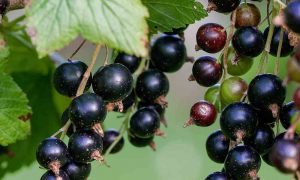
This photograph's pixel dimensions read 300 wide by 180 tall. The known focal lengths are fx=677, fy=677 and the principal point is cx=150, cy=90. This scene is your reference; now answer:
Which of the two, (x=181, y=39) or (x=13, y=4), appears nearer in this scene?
(x=13, y=4)

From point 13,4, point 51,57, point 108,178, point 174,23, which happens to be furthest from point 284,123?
point 108,178

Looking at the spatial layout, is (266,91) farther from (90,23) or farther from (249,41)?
(90,23)

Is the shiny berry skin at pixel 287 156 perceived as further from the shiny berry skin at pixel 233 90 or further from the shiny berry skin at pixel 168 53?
the shiny berry skin at pixel 168 53

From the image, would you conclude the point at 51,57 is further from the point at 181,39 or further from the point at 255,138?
the point at 255,138

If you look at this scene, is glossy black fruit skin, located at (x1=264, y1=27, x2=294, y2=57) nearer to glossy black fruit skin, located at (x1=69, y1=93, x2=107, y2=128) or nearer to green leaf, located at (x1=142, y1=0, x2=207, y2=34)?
green leaf, located at (x1=142, y1=0, x2=207, y2=34)

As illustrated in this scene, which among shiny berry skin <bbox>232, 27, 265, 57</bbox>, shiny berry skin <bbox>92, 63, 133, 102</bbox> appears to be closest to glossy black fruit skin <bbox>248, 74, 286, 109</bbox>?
shiny berry skin <bbox>232, 27, 265, 57</bbox>

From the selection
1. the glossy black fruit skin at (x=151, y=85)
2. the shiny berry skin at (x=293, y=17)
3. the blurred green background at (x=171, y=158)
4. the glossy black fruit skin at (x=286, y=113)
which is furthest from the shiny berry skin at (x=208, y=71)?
the blurred green background at (x=171, y=158)
